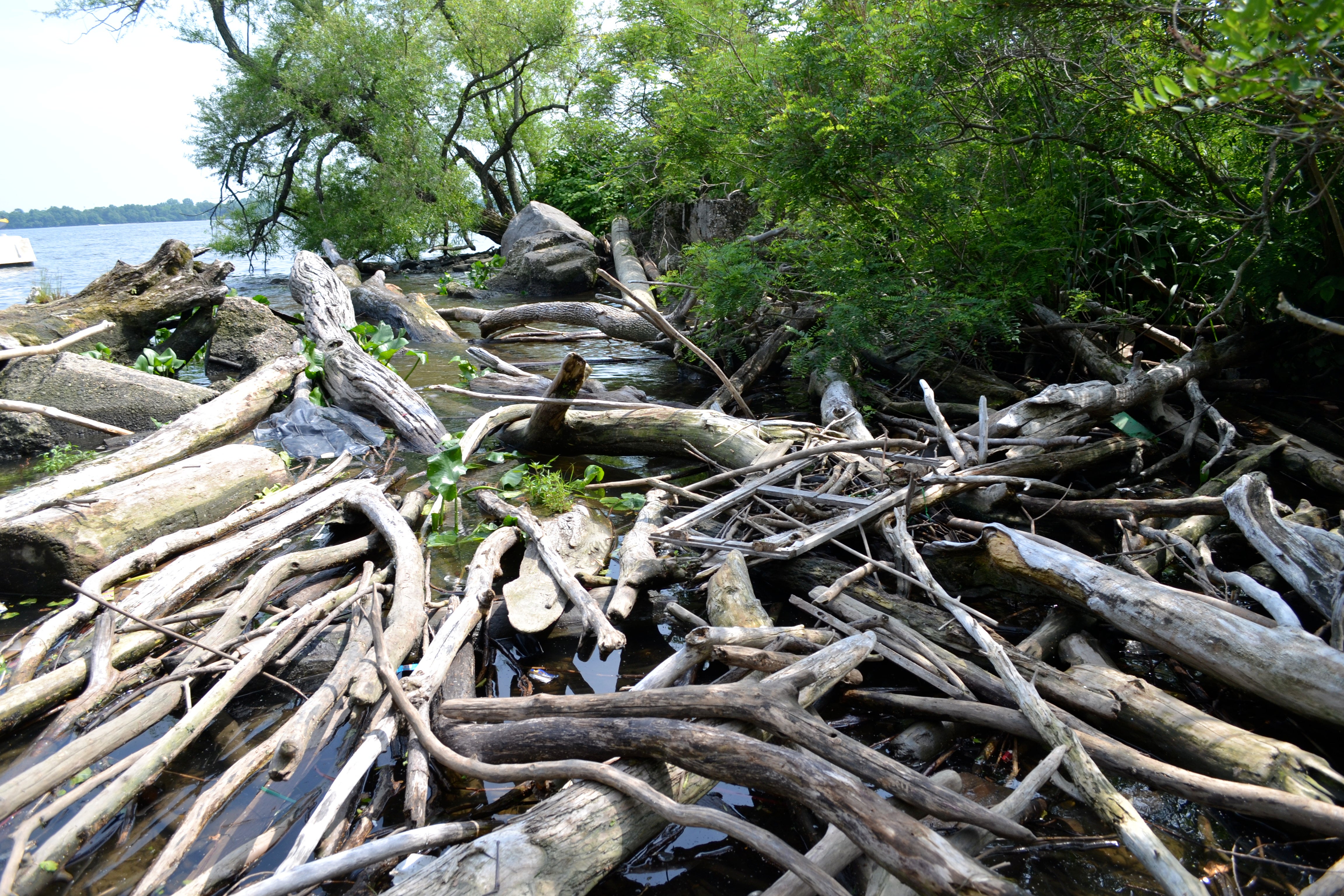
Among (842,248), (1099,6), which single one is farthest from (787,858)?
(842,248)

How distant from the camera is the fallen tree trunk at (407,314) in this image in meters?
11.6

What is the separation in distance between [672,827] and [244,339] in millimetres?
8747

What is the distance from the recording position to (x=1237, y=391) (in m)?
5.14

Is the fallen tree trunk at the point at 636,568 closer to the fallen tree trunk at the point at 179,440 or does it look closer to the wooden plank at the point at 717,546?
the wooden plank at the point at 717,546

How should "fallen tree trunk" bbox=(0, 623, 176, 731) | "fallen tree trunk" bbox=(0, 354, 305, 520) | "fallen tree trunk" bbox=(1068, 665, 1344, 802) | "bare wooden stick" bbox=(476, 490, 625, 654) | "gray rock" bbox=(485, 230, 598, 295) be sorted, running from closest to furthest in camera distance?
"fallen tree trunk" bbox=(1068, 665, 1344, 802) → "fallen tree trunk" bbox=(0, 623, 176, 731) → "bare wooden stick" bbox=(476, 490, 625, 654) → "fallen tree trunk" bbox=(0, 354, 305, 520) → "gray rock" bbox=(485, 230, 598, 295)

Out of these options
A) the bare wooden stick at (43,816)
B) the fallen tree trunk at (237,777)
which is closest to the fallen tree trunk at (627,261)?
the fallen tree trunk at (237,777)

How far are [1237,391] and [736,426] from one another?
3.42 m

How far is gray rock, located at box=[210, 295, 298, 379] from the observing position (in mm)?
9016

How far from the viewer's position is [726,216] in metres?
12.5

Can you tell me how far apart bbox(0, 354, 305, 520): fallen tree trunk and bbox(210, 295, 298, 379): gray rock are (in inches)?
55.6

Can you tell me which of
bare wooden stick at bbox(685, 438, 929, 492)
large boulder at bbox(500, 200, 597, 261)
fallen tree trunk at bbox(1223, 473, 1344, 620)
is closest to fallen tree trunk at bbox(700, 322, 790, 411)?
bare wooden stick at bbox(685, 438, 929, 492)

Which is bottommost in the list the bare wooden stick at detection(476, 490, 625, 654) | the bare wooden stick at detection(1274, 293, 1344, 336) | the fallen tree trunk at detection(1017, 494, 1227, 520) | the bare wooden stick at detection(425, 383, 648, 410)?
the bare wooden stick at detection(476, 490, 625, 654)

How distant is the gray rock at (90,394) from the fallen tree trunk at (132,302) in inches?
56.0

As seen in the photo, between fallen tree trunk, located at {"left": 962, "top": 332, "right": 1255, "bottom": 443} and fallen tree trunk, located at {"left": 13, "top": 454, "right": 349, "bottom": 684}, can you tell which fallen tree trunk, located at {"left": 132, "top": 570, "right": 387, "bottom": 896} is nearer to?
fallen tree trunk, located at {"left": 13, "top": 454, "right": 349, "bottom": 684}
